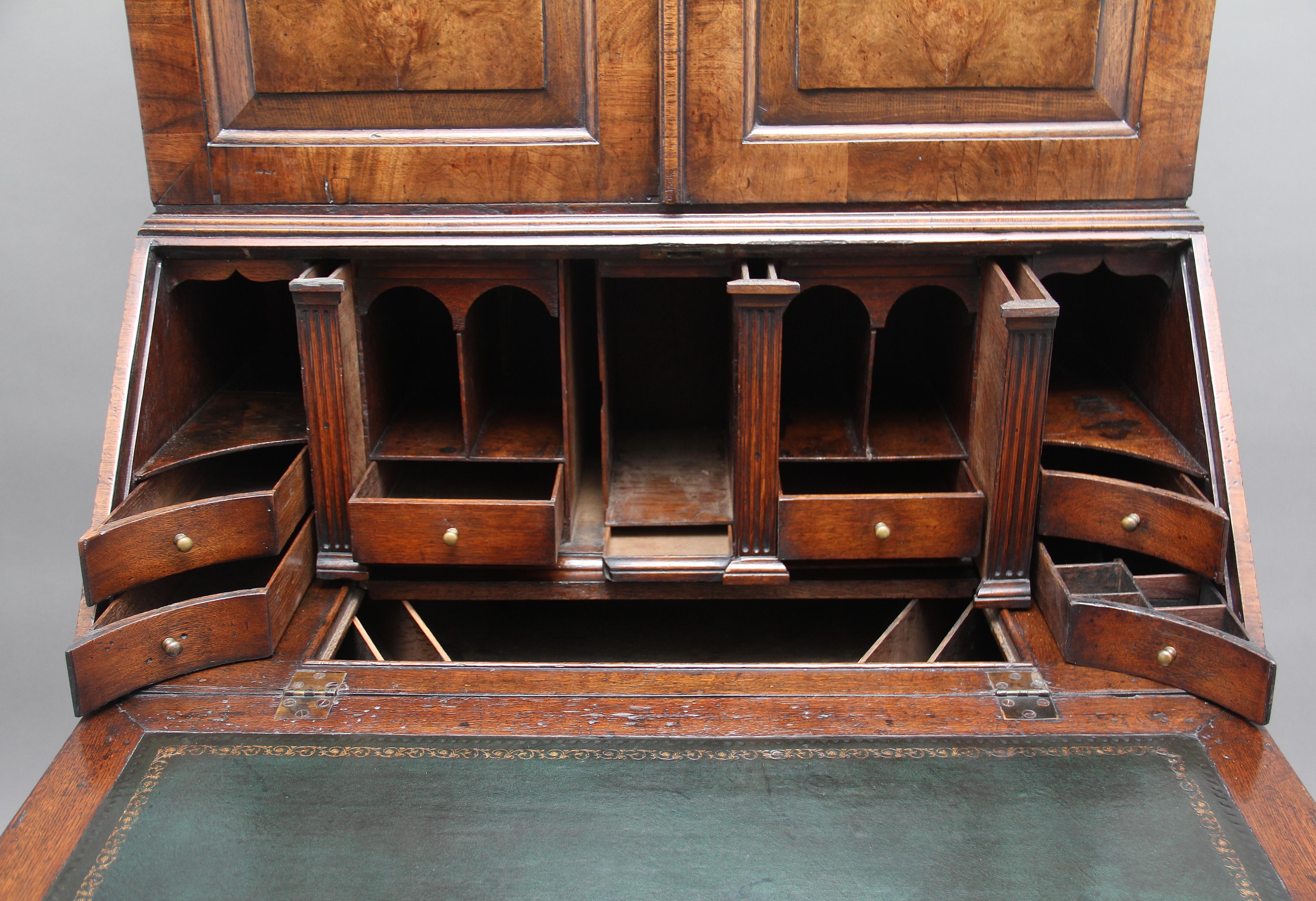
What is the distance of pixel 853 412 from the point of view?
268 cm

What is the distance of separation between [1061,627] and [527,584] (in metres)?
1.07

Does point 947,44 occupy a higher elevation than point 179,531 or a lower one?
higher

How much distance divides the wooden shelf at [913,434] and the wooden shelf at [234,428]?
1.21 metres

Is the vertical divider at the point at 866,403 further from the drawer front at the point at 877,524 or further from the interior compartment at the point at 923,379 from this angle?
the drawer front at the point at 877,524

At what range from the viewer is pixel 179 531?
2.10 m

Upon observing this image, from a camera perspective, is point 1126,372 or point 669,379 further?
point 669,379

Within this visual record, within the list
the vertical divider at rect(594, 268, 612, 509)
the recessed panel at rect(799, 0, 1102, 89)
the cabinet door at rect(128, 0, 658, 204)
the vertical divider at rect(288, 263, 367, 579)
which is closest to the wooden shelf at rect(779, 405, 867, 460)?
the vertical divider at rect(594, 268, 612, 509)

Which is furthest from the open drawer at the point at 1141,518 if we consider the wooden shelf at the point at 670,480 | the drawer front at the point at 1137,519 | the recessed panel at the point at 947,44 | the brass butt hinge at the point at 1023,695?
the recessed panel at the point at 947,44

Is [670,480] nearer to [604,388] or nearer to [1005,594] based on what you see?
[604,388]

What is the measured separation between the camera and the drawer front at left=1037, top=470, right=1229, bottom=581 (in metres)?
2.10

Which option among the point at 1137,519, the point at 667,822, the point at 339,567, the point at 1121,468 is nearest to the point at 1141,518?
the point at 1137,519

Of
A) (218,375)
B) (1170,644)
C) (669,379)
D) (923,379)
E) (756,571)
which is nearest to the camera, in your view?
(1170,644)

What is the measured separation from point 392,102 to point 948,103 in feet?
3.56

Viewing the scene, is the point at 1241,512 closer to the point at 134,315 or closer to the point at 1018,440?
the point at 1018,440
